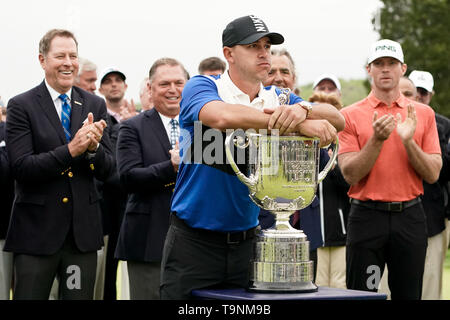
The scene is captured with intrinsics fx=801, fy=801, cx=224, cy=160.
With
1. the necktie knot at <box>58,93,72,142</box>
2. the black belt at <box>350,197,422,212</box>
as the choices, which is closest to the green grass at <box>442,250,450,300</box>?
the black belt at <box>350,197,422,212</box>

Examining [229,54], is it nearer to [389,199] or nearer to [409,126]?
[409,126]

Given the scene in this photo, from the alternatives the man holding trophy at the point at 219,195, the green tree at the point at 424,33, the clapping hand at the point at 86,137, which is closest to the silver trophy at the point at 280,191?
the man holding trophy at the point at 219,195

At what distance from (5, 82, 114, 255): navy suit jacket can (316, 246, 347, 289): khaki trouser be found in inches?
106

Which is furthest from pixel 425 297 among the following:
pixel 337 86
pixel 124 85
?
pixel 124 85

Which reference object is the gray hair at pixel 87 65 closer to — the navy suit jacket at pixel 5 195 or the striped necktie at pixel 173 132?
the navy suit jacket at pixel 5 195

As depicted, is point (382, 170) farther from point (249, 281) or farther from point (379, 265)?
point (249, 281)

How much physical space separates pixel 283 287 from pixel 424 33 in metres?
35.1

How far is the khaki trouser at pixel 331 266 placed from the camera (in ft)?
24.8

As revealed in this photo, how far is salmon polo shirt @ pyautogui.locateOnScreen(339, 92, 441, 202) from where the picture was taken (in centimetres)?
613

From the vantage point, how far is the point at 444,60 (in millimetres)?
35500

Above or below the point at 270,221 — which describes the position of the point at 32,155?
above

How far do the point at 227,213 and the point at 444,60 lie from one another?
109ft

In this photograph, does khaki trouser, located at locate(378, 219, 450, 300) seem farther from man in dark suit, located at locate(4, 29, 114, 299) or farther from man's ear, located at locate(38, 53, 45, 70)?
man's ear, located at locate(38, 53, 45, 70)

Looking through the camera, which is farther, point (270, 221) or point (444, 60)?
point (444, 60)
